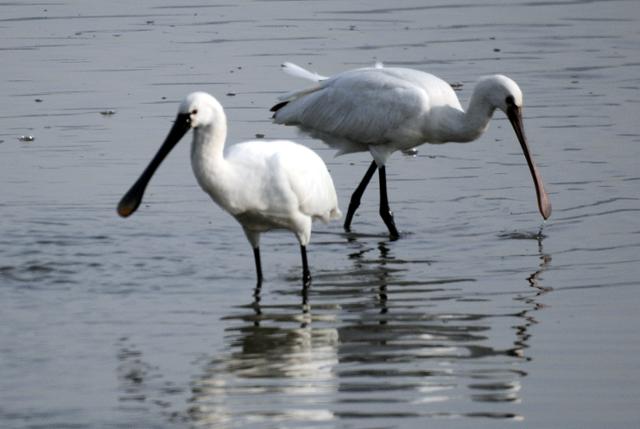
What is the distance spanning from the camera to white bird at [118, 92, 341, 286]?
8.23 meters

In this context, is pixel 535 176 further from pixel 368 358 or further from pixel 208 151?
pixel 368 358

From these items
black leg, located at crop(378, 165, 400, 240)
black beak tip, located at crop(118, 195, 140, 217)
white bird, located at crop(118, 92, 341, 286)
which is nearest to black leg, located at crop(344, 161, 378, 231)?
black leg, located at crop(378, 165, 400, 240)

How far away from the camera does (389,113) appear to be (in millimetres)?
11406

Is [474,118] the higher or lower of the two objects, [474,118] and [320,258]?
the higher

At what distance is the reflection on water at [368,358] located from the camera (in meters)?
6.60

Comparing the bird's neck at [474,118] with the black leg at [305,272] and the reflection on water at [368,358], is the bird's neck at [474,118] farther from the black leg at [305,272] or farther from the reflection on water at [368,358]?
the black leg at [305,272]

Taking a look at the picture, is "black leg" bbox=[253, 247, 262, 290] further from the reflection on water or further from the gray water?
the reflection on water

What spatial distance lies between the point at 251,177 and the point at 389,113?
9.87 ft

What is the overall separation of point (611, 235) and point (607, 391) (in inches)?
140

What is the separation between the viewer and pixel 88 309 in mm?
8555

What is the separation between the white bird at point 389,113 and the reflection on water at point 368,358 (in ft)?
5.94

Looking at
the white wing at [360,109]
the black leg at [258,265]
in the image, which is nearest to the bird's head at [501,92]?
the white wing at [360,109]

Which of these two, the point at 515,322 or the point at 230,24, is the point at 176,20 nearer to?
the point at 230,24

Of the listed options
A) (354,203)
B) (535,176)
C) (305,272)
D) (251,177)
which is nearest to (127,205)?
(251,177)
